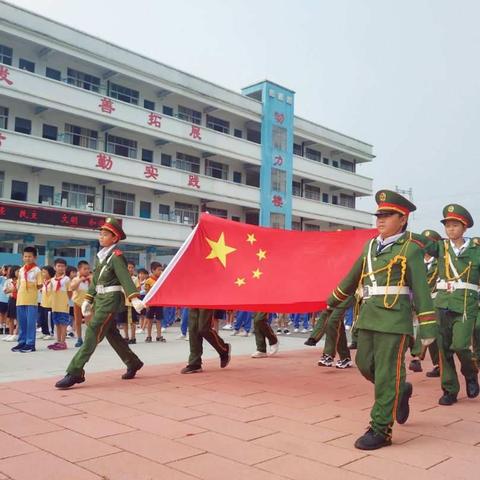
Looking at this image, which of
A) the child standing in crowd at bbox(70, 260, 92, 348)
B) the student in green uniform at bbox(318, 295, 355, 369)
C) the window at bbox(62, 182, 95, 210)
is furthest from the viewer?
the window at bbox(62, 182, 95, 210)

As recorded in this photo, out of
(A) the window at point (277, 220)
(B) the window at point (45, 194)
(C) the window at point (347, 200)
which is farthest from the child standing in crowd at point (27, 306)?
(C) the window at point (347, 200)

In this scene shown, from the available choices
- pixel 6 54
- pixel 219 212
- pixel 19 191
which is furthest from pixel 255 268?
pixel 219 212

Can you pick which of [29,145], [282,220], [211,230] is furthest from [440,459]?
[282,220]

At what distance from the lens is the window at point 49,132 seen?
24.9 metres

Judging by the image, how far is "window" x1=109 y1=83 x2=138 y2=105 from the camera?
27.2 m

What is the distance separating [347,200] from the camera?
137 ft

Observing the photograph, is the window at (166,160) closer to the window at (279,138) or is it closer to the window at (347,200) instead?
the window at (279,138)

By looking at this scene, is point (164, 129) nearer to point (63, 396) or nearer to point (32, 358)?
point (32, 358)

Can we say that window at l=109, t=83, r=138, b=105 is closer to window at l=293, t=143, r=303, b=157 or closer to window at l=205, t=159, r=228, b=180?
window at l=205, t=159, r=228, b=180

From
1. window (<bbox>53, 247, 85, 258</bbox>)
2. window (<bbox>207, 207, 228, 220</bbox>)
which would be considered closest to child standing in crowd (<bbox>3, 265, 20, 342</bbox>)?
window (<bbox>53, 247, 85, 258</bbox>)

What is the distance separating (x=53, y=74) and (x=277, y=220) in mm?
15011

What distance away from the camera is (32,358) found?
27.2 ft

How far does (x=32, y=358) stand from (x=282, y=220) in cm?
2636

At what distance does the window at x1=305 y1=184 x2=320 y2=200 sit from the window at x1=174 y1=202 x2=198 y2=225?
968 centimetres
